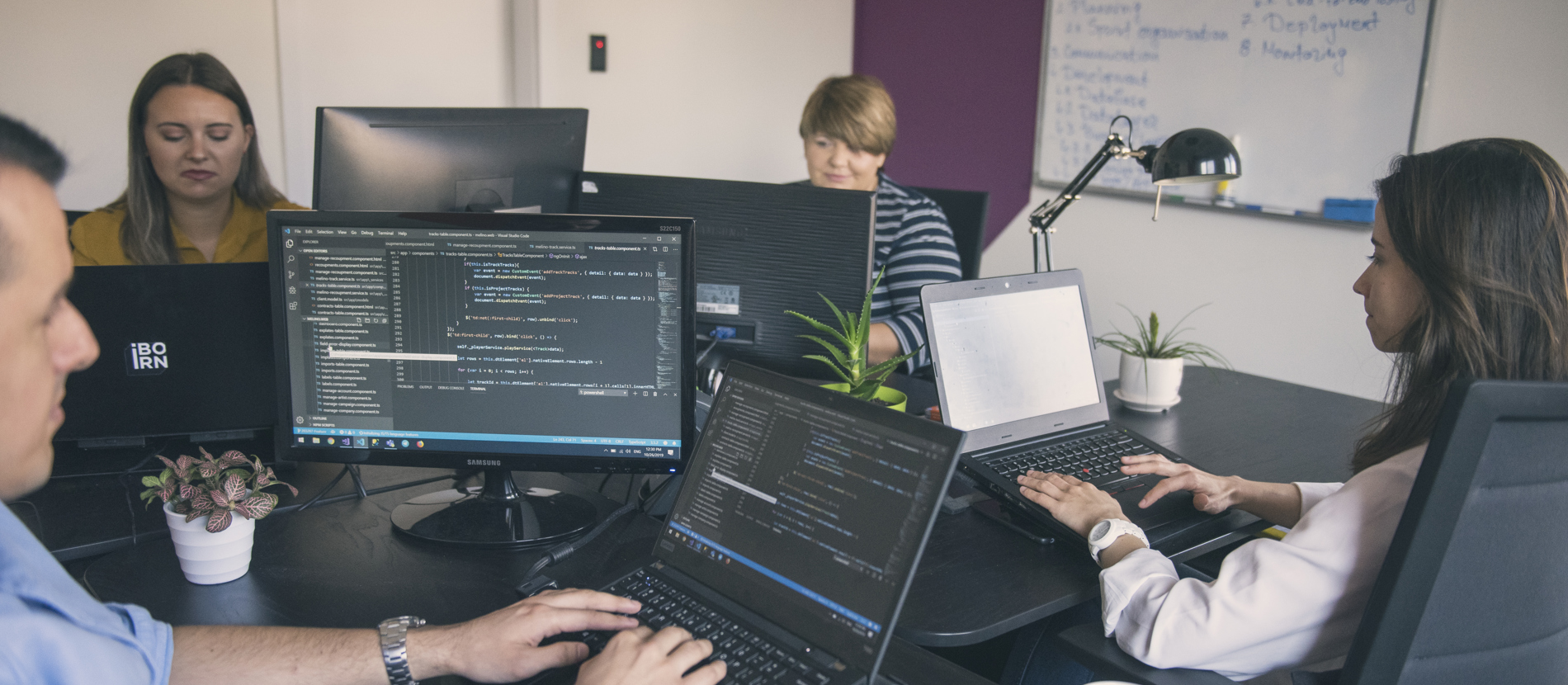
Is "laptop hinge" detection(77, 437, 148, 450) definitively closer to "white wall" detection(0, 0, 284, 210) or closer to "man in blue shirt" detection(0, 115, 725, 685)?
"man in blue shirt" detection(0, 115, 725, 685)

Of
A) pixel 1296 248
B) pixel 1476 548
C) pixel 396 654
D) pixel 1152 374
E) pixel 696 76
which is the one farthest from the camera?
pixel 696 76

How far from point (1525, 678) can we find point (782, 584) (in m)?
0.73

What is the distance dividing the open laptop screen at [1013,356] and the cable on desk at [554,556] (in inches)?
18.6

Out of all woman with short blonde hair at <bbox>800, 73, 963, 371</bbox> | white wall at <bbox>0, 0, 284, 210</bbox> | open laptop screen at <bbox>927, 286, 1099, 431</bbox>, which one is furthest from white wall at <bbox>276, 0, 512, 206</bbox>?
open laptop screen at <bbox>927, 286, 1099, 431</bbox>

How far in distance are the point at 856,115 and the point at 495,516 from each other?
4.88ft

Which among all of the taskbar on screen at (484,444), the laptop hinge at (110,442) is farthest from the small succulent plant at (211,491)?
the laptop hinge at (110,442)

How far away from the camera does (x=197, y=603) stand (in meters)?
1.06

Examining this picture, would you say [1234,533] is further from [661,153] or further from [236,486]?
[661,153]

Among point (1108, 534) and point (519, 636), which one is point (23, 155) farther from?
point (1108, 534)

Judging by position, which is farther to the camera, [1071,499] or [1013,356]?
[1013,356]

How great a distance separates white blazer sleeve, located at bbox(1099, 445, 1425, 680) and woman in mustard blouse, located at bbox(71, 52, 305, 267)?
193cm

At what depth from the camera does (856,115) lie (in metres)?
2.40

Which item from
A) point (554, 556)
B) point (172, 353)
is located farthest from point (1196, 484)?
point (172, 353)

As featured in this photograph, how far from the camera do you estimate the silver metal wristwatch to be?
37.3 inches
